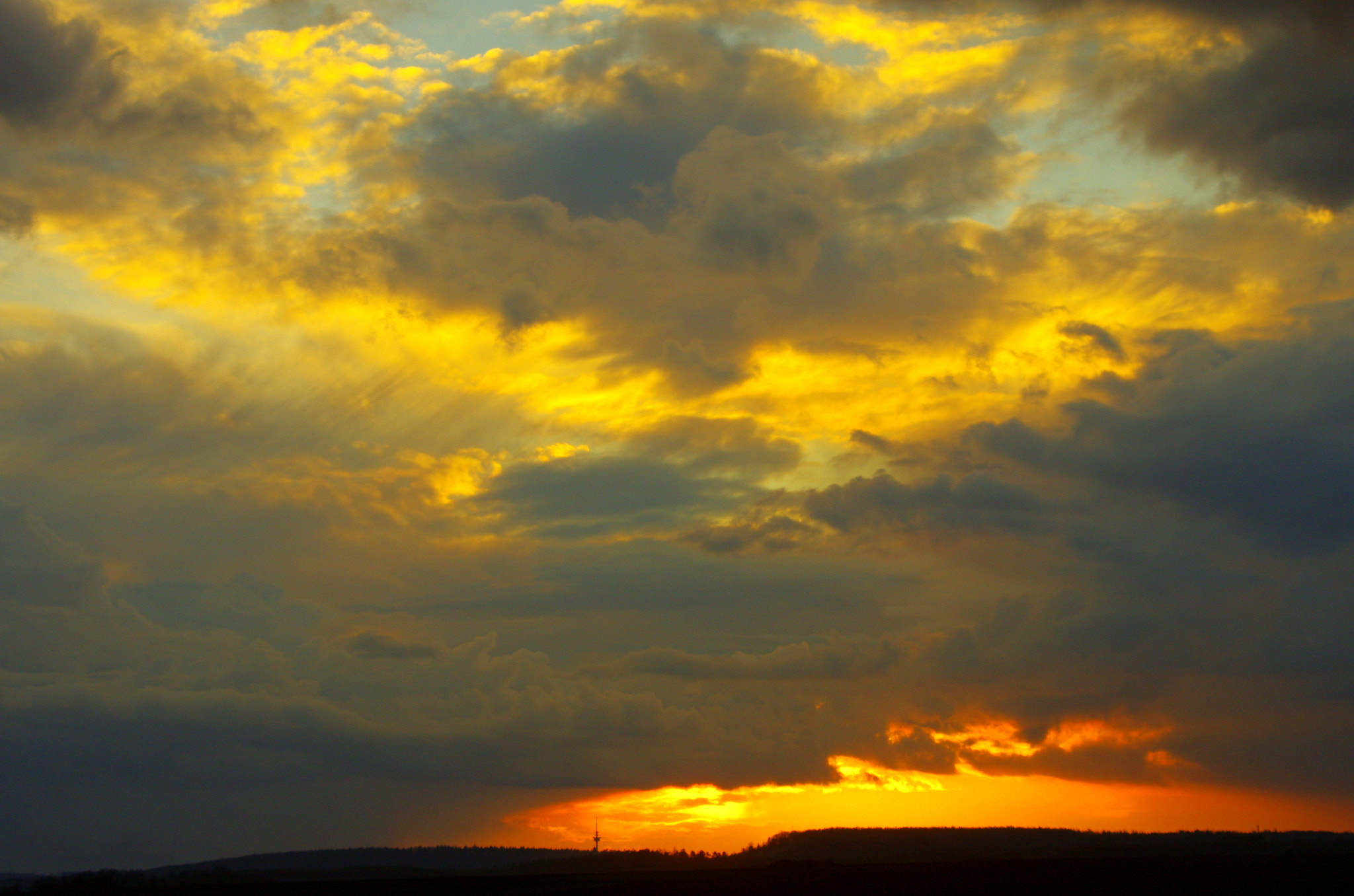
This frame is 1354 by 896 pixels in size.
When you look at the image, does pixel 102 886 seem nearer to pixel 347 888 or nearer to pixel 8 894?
pixel 8 894

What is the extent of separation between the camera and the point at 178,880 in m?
156

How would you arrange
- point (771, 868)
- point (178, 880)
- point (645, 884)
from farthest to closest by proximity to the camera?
point (178, 880) → point (771, 868) → point (645, 884)

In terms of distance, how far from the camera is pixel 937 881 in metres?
99.8

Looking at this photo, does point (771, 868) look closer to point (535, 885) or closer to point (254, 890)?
point (535, 885)

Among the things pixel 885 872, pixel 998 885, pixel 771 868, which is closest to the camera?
pixel 998 885

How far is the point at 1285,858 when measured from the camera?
131250 mm

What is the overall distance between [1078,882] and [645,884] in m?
41.0

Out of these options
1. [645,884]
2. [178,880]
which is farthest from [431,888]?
[178,880]

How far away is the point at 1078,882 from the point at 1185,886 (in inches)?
334

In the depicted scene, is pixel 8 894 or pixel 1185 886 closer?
pixel 1185 886

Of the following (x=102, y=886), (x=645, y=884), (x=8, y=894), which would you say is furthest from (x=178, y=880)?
(x=645, y=884)

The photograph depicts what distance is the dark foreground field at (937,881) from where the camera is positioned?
8944cm

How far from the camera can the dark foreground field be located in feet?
293

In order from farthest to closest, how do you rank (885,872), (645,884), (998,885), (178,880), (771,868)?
(178,880) < (771,868) < (885,872) < (645,884) < (998,885)
